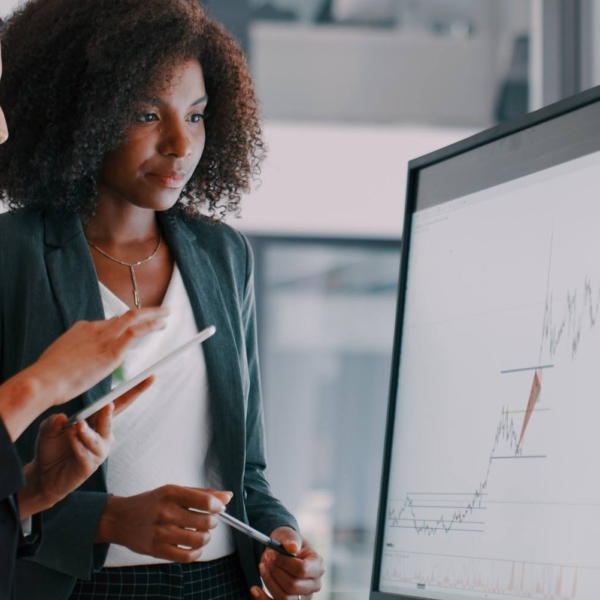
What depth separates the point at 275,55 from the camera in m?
3.75

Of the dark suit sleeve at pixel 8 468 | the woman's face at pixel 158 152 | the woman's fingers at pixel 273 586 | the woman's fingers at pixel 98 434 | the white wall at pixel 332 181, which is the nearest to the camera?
the dark suit sleeve at pixel 8 468

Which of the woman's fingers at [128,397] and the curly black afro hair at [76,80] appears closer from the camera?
the woman's fingers at [128,397]

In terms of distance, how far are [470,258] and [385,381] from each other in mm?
2545

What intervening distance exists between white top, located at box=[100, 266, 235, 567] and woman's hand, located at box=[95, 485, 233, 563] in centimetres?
12

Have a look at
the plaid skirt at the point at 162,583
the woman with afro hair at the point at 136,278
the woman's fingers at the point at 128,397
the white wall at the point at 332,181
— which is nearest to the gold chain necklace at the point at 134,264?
the woman with afro hair at the point at 136,278

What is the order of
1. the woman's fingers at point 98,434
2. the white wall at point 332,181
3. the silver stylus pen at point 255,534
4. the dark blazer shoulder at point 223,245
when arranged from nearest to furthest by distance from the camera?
the woman's fingers at point 98,434, the silver stylus pen at point 255,534, the dark blazer shoulder at point 223,245, the white wall at point 332,181

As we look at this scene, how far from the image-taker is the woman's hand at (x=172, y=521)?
1123 mm

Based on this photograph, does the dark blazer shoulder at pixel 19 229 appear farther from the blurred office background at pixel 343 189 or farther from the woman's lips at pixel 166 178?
the blurred office background at pixel 343 189

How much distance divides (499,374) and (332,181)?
2549 mm

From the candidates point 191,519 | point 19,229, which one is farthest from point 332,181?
point 191,519

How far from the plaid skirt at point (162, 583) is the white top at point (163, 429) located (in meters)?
0.01

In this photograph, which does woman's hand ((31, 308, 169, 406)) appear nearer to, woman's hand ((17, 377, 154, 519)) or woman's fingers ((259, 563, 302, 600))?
woman's hand ((17, 377, 154, 519))

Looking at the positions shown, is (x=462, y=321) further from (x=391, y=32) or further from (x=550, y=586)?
(x=391, y=32)

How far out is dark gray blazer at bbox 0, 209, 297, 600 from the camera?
1.21 m
